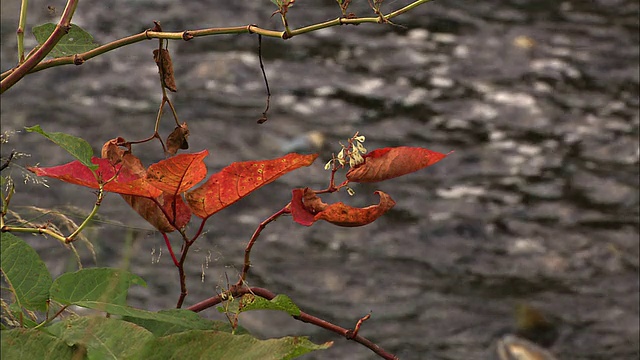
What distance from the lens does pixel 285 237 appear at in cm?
251

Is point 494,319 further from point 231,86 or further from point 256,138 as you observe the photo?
point 231,86

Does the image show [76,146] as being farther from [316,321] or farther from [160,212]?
[316,321]

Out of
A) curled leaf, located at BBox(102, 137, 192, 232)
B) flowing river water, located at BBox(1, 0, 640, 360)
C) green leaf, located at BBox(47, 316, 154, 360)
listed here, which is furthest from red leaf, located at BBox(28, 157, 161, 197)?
flowing river water, located at BBox(1, 0, 640, 360)

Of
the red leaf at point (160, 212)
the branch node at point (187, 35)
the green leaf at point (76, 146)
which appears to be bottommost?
the red leaf at point (160, 212)

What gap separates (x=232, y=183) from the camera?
27.0 inches

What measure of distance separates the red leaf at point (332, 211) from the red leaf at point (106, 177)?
0.35 ft

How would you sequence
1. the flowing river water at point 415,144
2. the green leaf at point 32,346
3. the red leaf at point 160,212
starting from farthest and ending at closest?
the flowing river water at point 415,144 < the red leaf at point 160,212 < the green leaf at point 32,346

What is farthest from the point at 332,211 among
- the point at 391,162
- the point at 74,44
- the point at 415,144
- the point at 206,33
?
the point at 415,144

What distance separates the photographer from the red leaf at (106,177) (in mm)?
668

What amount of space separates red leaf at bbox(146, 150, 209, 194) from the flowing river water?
109cm

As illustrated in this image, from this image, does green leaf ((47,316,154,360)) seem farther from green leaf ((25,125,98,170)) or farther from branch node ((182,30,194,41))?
branch node ((182,30,194,41))

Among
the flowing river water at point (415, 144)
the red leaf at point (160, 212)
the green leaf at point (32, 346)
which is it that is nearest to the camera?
the green leaf at point (32, 346)

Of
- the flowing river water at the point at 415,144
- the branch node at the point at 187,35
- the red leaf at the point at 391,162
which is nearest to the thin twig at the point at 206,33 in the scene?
the branch node at the point at 187,35

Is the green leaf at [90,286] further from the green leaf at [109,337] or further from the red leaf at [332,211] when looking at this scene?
the red leaf at [332,211]
